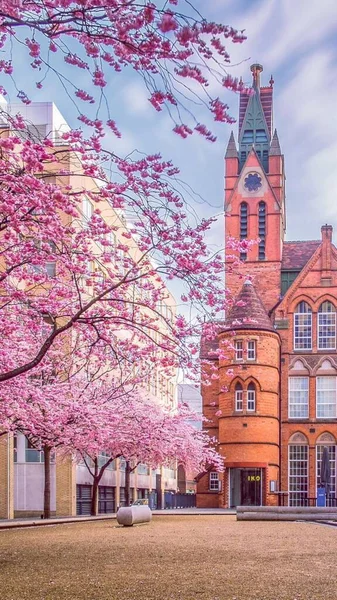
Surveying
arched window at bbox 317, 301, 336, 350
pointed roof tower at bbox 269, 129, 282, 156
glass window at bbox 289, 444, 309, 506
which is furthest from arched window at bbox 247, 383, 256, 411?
pointed roof tower at bbox 269, 129, 282, 156

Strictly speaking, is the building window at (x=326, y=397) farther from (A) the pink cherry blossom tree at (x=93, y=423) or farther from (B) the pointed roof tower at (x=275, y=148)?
(B) the pointed roof tower at (x=275, y=148)

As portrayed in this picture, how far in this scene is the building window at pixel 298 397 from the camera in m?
63.5

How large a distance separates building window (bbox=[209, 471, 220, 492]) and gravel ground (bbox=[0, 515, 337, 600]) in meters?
41.5

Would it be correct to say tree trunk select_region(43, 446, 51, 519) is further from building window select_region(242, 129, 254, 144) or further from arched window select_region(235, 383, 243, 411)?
building window select_region(242, 129, 254, 144)

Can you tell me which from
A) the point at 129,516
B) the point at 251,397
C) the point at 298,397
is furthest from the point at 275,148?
the point at 129,516

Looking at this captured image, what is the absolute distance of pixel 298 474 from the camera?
62469mm

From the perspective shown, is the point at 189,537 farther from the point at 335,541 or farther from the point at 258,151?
the point at 258,151

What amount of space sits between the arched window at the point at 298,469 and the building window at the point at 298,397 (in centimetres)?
131

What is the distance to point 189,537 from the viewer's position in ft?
76.1

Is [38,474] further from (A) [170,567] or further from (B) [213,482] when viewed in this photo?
(A) [170,567]

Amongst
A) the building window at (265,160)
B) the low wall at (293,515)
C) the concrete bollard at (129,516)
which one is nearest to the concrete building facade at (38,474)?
the low wall at (293,515)

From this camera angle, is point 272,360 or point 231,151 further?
point 231,151

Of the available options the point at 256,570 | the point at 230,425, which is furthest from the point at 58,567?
the point at 230,425

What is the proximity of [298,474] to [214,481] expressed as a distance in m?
5.88
